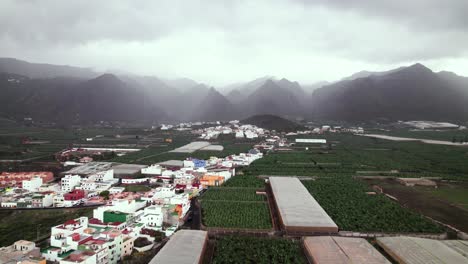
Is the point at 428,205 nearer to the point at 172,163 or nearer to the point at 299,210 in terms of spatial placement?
the point at 299,210

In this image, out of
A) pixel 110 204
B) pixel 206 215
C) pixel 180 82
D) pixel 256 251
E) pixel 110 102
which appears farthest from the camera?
pixel 180 82

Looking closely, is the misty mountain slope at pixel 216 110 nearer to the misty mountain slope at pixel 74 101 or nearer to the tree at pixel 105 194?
the misty mountain slope at pixel 74 101

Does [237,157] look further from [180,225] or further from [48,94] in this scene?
[48,94]

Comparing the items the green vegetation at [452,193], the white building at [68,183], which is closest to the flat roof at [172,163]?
the white building at [68,183]

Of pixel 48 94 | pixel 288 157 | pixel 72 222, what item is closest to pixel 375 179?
pixel 288 157

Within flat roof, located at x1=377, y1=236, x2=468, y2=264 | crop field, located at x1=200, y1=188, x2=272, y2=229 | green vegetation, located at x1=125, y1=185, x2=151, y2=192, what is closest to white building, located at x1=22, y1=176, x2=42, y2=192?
green vegetation, located at x1=125, y1=185, x2=151, y2=192

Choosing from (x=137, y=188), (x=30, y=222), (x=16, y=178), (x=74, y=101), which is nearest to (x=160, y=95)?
(x=74, y=101)
